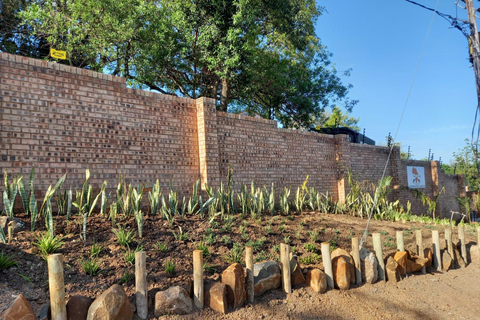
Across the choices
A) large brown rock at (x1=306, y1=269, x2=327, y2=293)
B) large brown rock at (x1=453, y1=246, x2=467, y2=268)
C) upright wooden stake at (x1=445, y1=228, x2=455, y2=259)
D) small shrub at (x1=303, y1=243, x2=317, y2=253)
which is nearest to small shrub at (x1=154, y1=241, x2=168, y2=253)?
large brown rock at (x1=306, y1=269, x2=327, y2=293)

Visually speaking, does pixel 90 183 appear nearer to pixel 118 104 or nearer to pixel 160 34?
pixel 118 104

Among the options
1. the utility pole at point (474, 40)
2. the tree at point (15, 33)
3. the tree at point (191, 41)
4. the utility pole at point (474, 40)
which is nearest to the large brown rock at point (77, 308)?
the tree at point (191, 41)

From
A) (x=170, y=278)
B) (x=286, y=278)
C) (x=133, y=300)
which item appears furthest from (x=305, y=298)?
(x=133, y=300)

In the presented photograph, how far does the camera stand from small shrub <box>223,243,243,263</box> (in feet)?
12.0

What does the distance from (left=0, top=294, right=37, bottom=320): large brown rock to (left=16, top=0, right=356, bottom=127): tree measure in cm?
738

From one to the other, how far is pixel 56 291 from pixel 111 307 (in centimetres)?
41

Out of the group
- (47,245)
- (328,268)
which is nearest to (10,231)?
(47,245)

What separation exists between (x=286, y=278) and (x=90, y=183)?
3.46 metres

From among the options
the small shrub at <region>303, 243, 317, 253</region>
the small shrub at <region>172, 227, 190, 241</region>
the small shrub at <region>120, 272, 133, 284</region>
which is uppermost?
the small shrub at <region>172, 227, 190, 241</region>

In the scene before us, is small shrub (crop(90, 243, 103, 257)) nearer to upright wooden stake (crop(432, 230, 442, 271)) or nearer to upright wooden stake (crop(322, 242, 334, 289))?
upright wooden stake (crop(322, 242, 334, 289))

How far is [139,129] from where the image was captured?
5746mm

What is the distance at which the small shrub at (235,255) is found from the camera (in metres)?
3.67

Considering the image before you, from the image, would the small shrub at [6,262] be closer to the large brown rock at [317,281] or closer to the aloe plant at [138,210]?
the aloe plant at [138,210]

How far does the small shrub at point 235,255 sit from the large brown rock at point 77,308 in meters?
1.59
